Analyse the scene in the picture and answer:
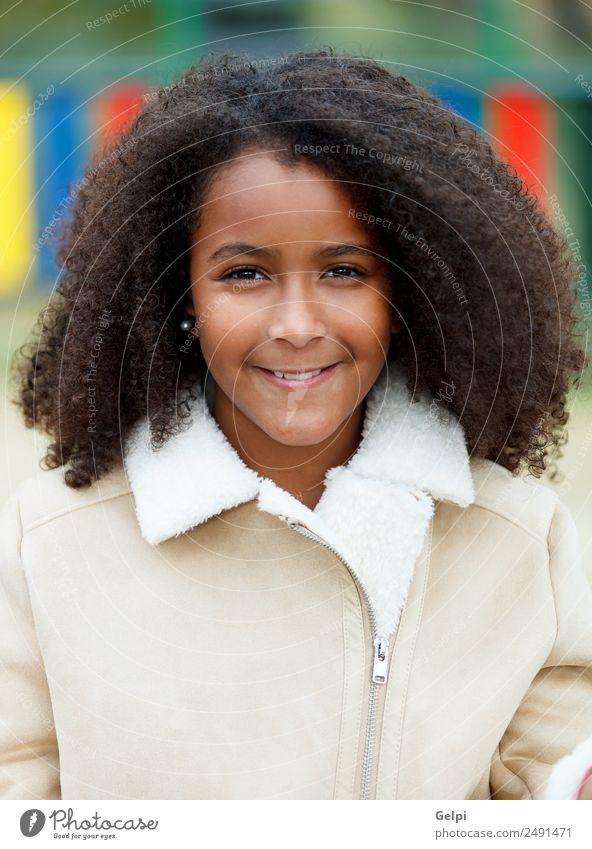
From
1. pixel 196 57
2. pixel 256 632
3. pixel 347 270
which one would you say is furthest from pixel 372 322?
pixel 196 57

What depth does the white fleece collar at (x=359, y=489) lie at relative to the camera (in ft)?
2.73

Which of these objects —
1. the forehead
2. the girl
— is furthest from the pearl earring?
the forehead

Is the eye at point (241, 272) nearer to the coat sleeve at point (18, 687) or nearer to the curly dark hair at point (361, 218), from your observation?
the curly dark hair at point (361, 218)

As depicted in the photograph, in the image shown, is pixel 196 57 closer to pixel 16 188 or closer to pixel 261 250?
pixel 16 188

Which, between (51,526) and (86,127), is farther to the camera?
(86,127)

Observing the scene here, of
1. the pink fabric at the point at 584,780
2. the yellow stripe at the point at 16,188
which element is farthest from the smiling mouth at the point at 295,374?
the yellow stripe at the point at 16,188

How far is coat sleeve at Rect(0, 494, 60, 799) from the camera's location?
873mm

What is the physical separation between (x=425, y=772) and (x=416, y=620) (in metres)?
→ 0.13

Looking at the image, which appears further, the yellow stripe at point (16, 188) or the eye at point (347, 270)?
the yellow stripe at point (16, 188)

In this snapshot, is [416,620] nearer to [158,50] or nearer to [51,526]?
[51,526]

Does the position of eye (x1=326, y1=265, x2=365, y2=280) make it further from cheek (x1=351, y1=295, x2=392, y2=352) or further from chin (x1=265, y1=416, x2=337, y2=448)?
chin (x1=265, y1=416, x2=337, y2=448)

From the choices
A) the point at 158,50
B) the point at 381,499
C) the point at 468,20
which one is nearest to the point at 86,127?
the point at 158,50

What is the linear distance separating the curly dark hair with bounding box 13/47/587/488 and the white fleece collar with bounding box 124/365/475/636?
32 mm
